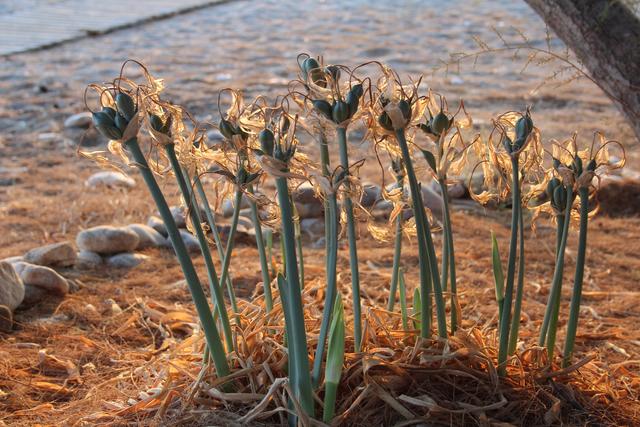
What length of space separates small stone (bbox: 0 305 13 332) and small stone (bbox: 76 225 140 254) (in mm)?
666

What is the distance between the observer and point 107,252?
3.13 m

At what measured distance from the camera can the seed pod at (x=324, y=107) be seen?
54.0 inches

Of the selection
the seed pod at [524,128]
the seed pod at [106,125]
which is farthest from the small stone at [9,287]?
the seed pod at [524,128]

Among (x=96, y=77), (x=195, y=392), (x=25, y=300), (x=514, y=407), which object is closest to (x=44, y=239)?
(x=25, y=300)

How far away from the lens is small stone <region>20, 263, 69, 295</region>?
2.68 meters

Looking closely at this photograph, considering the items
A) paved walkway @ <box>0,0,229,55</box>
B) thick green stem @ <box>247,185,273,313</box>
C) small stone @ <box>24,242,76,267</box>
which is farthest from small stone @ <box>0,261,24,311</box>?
paved walkway @ <box>0,0,229,55</box>

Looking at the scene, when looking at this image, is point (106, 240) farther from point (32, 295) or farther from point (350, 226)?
point (350, 226)

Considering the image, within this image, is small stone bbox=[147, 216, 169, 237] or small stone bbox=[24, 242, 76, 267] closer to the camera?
small stone bbox=[24, 242, 76, 267]

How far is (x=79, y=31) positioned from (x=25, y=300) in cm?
618

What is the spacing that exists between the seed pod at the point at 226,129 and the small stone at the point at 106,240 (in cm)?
170

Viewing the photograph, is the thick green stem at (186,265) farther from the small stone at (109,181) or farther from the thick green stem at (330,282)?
the small stone at (109,181)

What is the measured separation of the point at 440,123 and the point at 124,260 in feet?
5.96

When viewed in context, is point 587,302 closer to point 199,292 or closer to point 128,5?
point 199,292

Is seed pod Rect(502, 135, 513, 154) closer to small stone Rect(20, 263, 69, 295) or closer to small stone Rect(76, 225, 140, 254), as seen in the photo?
small stone Rect(20, 263, 69, 295)
